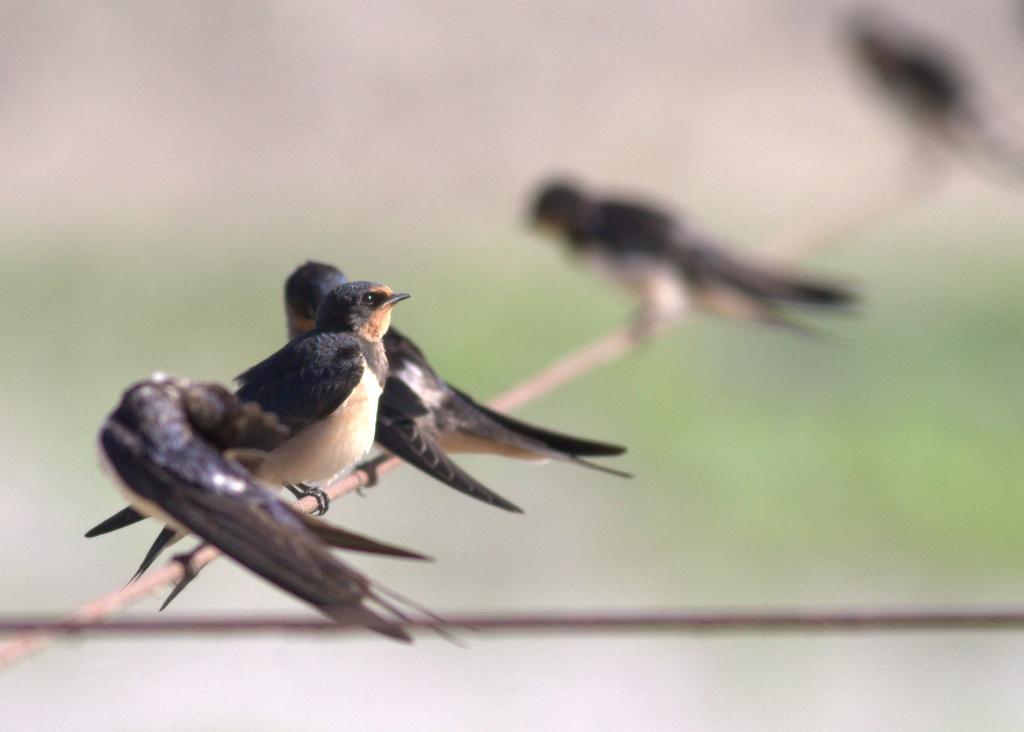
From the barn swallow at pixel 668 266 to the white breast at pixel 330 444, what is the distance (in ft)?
10.2

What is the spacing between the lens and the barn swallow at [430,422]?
108 inches

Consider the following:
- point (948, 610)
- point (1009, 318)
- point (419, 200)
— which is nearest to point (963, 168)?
point (1009, 318)

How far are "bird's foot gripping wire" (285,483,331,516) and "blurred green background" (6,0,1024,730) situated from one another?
258 cm

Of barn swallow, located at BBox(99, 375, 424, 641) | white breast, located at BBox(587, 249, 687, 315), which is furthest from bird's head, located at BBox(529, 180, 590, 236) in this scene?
barn swallow, located at BBox(99, 375, 424, 641)

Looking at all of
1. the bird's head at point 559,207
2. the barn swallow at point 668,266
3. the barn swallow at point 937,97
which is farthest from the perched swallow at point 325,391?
the barn swallow at point 937,97

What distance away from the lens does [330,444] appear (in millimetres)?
2451

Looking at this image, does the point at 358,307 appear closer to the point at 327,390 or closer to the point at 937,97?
the point at 327,390

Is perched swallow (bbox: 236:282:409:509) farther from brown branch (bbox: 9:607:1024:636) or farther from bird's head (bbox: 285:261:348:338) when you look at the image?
brown branch (bbox: 9:607:1024:636)

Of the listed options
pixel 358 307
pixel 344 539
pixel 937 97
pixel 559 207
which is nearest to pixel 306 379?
pixel 358 307

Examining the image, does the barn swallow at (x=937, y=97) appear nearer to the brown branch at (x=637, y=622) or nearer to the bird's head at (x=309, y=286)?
the bird's head at (x=309, y=286)

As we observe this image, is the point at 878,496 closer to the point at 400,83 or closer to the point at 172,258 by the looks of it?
the point at 172,258

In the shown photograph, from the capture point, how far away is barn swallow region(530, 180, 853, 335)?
5.77m

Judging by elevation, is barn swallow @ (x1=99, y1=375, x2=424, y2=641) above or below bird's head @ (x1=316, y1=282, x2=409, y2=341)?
below

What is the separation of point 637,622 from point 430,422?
1.50m
